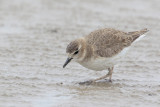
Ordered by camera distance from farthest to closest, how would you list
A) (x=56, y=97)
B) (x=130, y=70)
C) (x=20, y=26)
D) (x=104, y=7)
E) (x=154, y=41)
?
(x=104, y=7) → (x=20, y=26) → (x=154, y=41) → (x=130, y=70) → (x=56, y=97)

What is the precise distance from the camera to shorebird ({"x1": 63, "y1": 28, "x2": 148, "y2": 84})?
9.05 metres

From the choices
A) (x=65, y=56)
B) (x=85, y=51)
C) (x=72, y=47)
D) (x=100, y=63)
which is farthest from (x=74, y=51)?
(x=65, y=56)

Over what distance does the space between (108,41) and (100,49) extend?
0.38 meters

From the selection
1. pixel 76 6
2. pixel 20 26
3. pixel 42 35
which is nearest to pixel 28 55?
pixel 42 35

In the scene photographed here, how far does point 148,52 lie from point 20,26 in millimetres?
4266

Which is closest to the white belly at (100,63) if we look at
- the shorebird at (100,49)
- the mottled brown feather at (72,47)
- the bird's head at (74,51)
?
the shorebird at (100,49)

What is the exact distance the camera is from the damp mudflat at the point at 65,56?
8039 millimetres

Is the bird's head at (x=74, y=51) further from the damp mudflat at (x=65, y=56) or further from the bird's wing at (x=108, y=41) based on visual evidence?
the damp mudflat at (x=65, y=56)

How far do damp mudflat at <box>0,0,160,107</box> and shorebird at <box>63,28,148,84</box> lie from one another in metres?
Result: 0.43

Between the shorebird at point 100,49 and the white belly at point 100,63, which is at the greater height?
the shorebird at point 100,49

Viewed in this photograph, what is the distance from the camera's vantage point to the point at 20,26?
13.2 m

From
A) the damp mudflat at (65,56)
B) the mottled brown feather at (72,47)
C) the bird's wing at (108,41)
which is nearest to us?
the damp mudflat at (65,56)

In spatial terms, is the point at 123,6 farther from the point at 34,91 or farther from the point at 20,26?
the point at 34,91

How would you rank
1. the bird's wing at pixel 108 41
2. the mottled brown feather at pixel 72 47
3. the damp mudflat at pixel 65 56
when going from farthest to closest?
1. the bird's wing at pixel 108 41
2. the mottled brown feather at pixel 72 47
3. the damp mudflat at pixel 65 56
